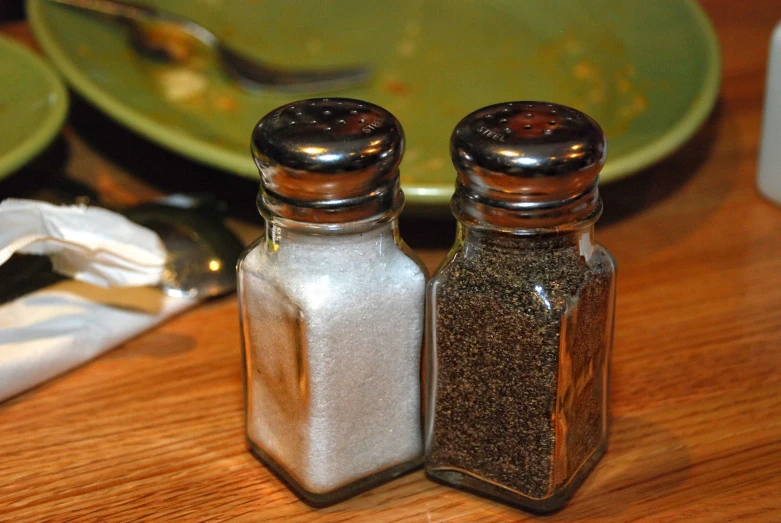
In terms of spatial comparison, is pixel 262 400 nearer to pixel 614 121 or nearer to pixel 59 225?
pixel 59 225

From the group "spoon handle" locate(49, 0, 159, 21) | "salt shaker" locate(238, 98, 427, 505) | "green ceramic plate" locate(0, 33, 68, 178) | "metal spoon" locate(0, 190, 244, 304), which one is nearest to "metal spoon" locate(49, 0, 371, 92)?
"spoon handle" locate(49, 0, 159, 21)

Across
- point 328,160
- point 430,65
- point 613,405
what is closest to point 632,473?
point 613,405

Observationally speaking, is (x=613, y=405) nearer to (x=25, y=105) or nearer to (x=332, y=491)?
(x=332, y=491)

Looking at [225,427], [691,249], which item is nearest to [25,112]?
[225,427]

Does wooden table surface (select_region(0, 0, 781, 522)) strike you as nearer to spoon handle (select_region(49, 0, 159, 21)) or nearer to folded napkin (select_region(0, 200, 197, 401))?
folded napkin (select_region(0, 200, 197, 401))

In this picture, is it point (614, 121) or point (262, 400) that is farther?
point (614, 121)

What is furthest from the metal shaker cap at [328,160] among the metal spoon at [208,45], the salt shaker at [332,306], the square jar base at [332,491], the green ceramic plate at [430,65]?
the metal spoon at [208,45]
